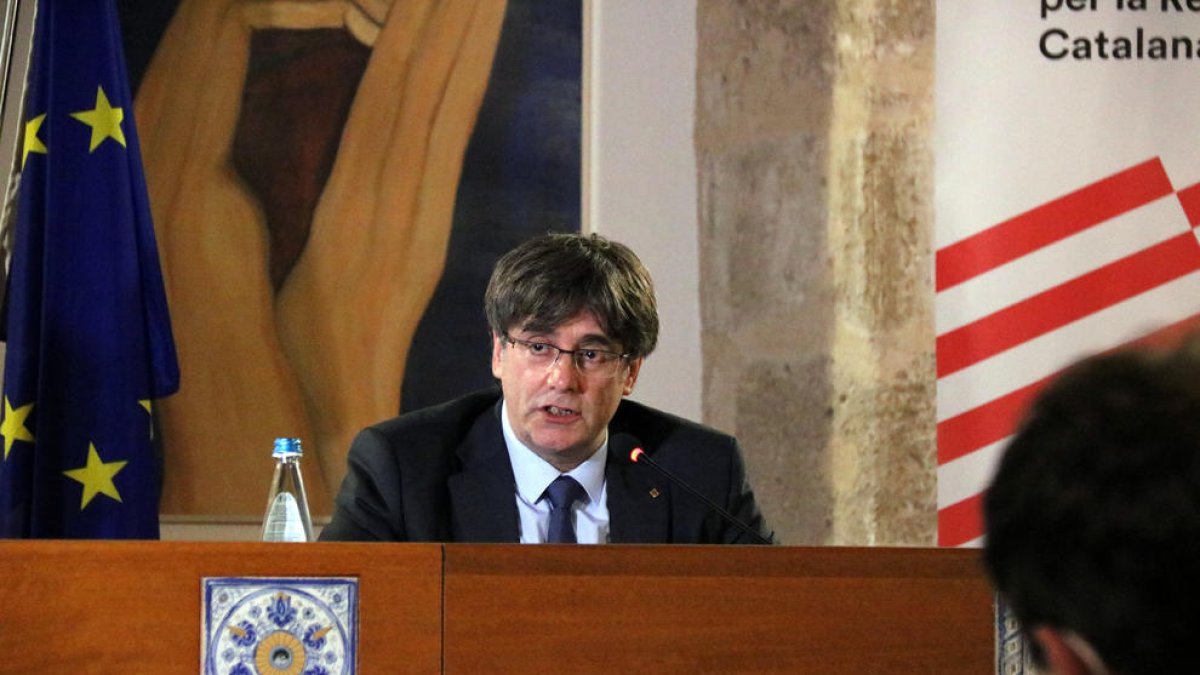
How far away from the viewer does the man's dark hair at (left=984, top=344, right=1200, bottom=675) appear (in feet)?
1.93

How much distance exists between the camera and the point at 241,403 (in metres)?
3.88

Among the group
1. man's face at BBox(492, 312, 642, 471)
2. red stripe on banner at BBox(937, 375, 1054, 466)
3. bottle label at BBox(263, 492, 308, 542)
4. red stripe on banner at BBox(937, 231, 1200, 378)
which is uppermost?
red stripe on banner at BBox(937, 231, 1200, 378)

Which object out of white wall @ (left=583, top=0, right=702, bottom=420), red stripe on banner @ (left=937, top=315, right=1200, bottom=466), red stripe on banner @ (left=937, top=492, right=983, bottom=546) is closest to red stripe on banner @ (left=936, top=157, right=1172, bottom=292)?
red stripe on banner @ (left=937, top=315, right=1200, bottom=466)

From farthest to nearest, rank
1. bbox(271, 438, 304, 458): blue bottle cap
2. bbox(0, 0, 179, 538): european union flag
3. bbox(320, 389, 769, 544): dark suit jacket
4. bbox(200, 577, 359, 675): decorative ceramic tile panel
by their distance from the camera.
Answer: bbox(0, 0, 179, 538): european union flag
bbox(320, 389, 769, 544): dark suit jacket
bbox(271, 438, 304, 458): blue bottle cap
bbox(200, 577, 359, 675): decorative ceramic tile panel

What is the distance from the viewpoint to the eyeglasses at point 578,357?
267cm

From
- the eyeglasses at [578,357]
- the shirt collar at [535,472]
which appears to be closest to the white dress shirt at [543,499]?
the shirt collar at [535,472]

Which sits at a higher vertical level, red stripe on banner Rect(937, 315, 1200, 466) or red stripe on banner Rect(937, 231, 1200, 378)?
red stripe on banner Rect(937, 231, 1200, 378)

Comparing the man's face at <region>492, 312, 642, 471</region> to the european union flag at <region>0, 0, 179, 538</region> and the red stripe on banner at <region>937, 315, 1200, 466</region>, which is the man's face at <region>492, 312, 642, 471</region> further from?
the red stripe on banner at <region>937, 315, 1200, 466</region>

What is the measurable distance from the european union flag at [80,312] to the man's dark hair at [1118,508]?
2957mm

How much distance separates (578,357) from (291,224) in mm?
1475

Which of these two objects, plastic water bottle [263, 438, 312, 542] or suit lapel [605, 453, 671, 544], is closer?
plastic water bottle [263, 438, 312, 542]

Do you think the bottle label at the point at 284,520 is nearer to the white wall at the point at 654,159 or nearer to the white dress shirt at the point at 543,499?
the white dress shirt at the point at 543,499

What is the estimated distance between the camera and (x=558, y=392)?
2.65 m

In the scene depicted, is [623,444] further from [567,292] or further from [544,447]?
[567,292]
